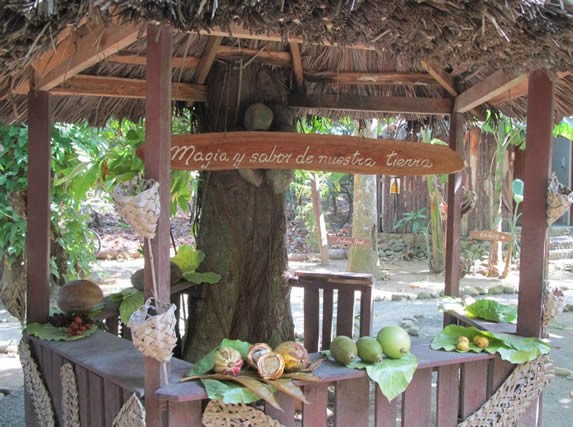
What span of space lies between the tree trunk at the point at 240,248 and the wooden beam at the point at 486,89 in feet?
4.39

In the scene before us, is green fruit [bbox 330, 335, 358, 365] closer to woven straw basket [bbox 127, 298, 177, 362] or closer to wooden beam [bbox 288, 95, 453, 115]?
woven straw basket [bbox 127, 298, 177, 362]

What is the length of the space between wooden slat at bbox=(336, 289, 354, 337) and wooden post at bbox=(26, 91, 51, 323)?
80.1 inches

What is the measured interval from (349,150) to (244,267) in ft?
3.87

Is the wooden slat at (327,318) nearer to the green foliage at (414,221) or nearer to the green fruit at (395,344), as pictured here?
the green fruit at (395,344)

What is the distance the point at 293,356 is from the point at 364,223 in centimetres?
711

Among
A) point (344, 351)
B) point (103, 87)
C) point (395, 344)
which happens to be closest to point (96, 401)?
point (344, 351)

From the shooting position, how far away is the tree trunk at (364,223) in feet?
30.0

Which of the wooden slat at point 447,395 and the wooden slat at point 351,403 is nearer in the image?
the wooden slat at point 351,403

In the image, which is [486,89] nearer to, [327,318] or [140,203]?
[327,318]

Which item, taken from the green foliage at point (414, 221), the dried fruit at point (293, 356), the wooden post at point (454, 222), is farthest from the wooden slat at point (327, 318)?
the green foliage at point (414, 221)

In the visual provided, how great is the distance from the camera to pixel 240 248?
13.0 feet

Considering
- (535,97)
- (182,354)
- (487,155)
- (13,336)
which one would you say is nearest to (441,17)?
Answer: (535,97)

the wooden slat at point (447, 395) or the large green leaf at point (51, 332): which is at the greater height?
the large green leaf at point (51, 332)

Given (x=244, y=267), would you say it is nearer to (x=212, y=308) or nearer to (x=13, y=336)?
(x=212, y=308)
